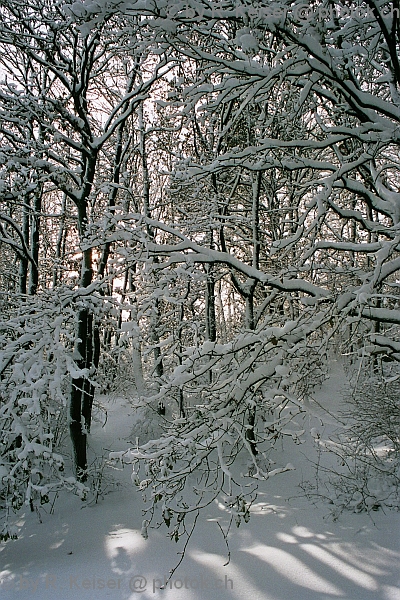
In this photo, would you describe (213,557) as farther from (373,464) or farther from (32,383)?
(373,464)

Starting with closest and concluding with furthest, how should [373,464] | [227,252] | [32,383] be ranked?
1. [32,383]
2. [227,252]
3. [373,464]

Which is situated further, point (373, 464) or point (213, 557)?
point (373, 464)

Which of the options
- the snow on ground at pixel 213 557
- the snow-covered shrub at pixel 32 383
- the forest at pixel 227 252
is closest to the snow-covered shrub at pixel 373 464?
the forest at pixel 227 252

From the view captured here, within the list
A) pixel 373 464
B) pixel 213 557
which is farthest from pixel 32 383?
pixel 373 464

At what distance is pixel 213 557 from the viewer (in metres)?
5.50

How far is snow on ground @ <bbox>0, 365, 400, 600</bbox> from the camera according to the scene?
15.5 feet

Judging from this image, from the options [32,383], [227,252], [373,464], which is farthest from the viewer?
[373,464]

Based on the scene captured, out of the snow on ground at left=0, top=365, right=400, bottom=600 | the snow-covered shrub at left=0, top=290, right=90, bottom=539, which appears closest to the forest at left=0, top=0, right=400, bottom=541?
the snow-covered shrub at left=0, top=290, right=90, bottom=539

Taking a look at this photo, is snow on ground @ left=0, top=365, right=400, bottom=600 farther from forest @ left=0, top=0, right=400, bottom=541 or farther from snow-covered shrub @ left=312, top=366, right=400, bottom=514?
forest @ left=0, top=0, right=400, bottom=541

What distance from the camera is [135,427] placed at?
12.0 m

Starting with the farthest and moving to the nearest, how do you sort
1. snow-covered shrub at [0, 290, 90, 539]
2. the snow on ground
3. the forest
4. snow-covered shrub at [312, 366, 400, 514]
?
snow-covered shrub at [312, 366, 400, 514], snow-covered shrub at [0, 290, 90, 539], the snow on ground, the forest

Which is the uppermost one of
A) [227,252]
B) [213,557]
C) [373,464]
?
[227,252]

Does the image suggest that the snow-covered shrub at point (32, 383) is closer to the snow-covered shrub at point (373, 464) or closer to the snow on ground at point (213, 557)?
the snow on ground at point (213, 557)

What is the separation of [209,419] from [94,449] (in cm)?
814
